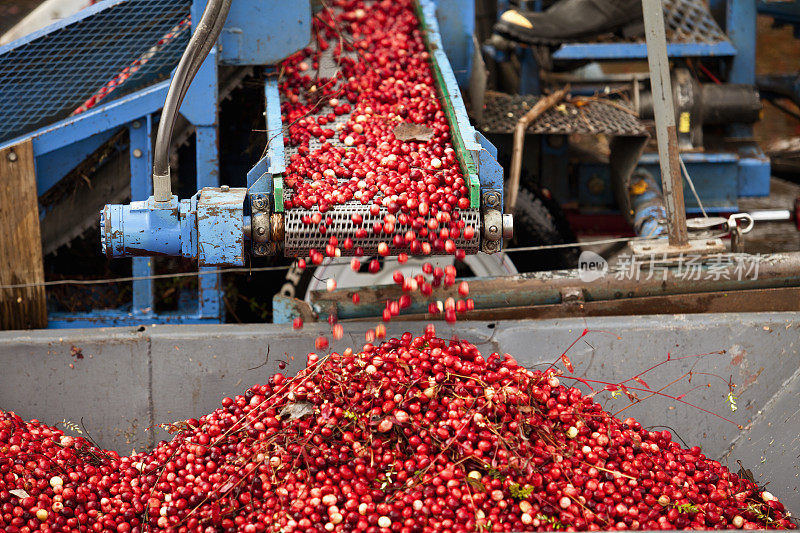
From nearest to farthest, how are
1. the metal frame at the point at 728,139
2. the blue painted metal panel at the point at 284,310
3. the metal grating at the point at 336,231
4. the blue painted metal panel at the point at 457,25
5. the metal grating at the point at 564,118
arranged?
the metal grating at the point at 336,231 < the blue painted metal panel at the point at 284,310 < the blue painted metal panel at the point at 457,25 < the metal grating at the point at 564,118 < the metal frame at the point at 728,139

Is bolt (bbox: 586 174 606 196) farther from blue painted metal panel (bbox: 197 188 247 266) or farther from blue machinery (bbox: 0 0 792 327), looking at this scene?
blue painted metal panel (bbox: 197 188 247 266)

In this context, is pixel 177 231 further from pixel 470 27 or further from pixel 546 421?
pixel 470 27

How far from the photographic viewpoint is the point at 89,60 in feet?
11.5

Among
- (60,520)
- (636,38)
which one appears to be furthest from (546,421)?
(636,38)

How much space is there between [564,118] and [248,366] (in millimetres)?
2392

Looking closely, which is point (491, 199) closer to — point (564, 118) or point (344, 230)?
point (344, 230)

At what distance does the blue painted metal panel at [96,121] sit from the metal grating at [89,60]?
104mm

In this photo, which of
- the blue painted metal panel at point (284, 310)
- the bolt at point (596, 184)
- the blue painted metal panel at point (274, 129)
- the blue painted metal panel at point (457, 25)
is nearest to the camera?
the blue painted metal panel at point (274, 129)

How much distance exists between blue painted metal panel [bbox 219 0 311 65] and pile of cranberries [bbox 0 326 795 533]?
1.50 m

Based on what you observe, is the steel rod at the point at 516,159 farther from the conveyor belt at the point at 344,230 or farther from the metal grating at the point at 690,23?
the conveyor belt at the point at 344,230

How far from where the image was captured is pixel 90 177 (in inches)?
148

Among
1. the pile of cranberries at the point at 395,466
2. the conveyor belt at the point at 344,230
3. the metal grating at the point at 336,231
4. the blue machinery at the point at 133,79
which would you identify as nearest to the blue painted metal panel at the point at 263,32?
the blue machinery at the point at 133,79

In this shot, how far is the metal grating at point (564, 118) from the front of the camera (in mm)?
4281

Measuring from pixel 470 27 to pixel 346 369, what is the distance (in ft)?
7.13
